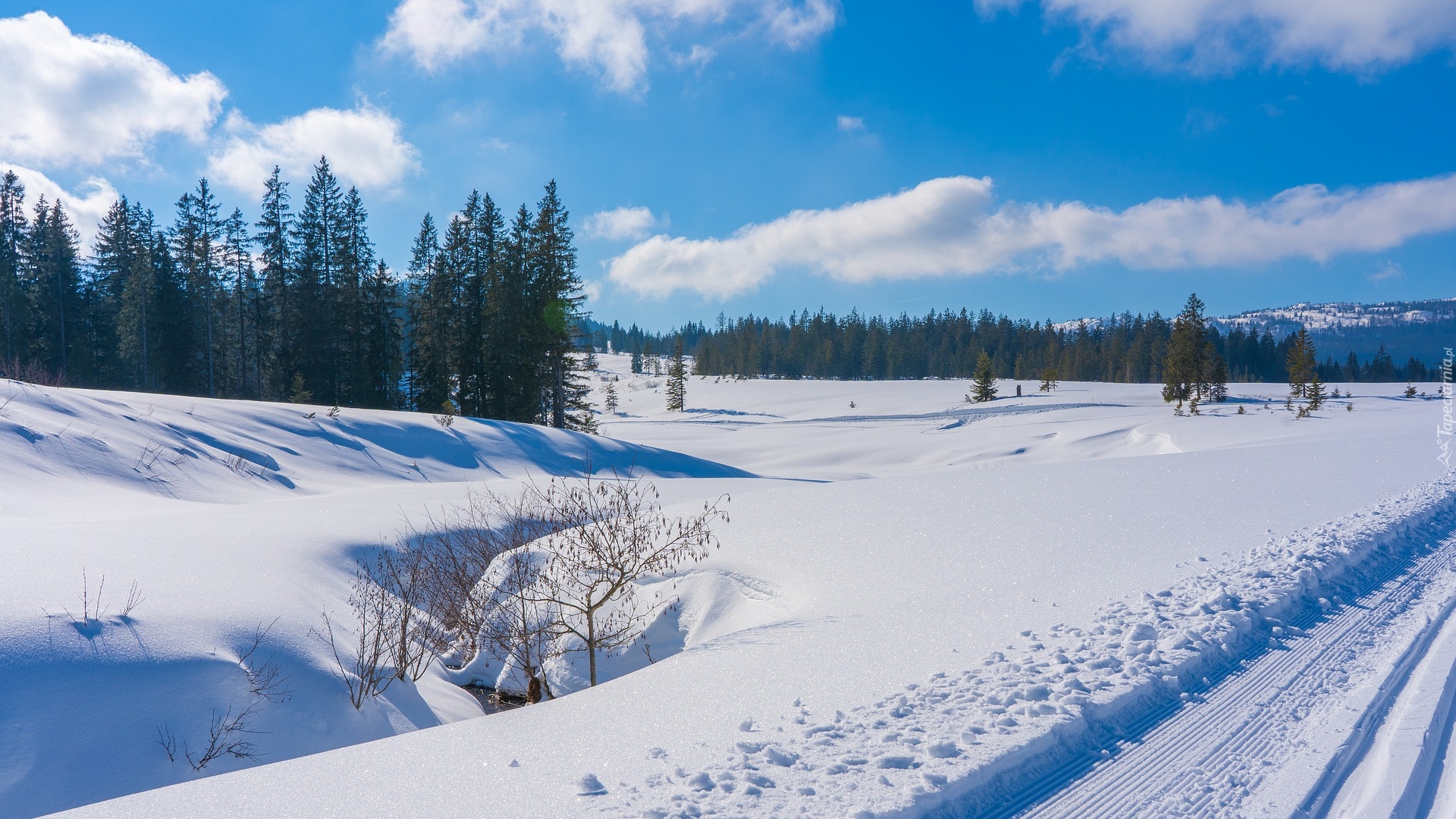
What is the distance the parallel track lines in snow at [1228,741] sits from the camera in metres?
2.92

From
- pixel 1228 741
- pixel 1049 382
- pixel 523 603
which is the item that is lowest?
pixel 523 603

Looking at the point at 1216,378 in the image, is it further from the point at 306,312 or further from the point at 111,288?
the point at 111,288

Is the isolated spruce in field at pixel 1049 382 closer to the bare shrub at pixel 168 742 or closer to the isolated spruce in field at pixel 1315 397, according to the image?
the isolated spruce in field at pixel 1315 397

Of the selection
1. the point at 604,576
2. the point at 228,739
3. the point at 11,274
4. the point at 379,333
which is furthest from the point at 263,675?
the point at 11,274

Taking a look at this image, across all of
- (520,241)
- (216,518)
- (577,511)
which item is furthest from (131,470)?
(520,241)

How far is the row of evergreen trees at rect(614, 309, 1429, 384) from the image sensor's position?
99.5 m

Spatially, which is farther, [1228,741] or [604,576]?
[604,576]

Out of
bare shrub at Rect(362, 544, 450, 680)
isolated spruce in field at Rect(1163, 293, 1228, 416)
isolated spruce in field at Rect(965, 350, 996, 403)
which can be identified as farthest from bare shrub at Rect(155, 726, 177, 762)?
isolated spruce in field at Rect(965, 350, 996, 403)

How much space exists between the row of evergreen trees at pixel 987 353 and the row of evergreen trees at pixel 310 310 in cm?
7569

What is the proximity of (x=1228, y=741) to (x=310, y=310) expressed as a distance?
3891cm

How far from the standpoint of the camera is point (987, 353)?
97.1 meters

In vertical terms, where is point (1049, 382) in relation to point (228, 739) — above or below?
above

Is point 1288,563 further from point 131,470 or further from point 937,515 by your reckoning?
point 131,470

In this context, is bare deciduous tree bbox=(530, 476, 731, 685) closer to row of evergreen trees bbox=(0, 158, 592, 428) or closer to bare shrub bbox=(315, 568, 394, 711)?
bare shrub bbox=(315, 568, 394, 711)
